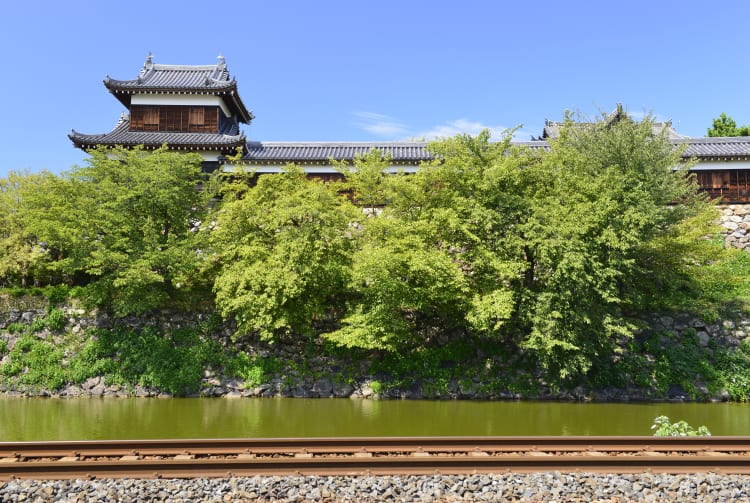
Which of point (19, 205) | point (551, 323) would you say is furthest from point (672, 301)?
point (19, 205)

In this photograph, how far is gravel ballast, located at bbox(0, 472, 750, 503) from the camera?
7.07m

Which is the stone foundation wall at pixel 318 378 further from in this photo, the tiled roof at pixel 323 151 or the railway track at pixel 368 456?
the tiled roof at pixel 323 151

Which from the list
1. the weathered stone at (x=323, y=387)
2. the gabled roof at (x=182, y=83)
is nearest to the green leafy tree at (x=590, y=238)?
the weathered stone at (x=323, y=387)

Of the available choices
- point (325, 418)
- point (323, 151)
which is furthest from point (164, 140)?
point (325, 418)

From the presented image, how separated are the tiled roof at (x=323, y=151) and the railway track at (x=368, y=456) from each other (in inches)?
754

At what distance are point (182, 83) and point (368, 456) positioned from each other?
87.0 ft

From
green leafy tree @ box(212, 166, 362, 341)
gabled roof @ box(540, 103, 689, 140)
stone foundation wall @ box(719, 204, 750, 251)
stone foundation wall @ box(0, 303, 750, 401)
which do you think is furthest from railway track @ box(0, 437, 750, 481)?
stone foundation wall @ box(719, 204, 750, 251)

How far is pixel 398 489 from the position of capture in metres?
7.26

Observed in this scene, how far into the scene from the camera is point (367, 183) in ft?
68.8

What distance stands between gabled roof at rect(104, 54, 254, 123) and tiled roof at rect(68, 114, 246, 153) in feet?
7.53

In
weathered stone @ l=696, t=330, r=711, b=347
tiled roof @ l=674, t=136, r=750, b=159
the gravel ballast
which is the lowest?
the gravel ballast

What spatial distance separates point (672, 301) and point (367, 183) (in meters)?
12.3

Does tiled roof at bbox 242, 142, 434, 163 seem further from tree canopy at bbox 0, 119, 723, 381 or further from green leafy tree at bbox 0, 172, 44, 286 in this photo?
green leafy tree at bbox 0, 172, 44, 286

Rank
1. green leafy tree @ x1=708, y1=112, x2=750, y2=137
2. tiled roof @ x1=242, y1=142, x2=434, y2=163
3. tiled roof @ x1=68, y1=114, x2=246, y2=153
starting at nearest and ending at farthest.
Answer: tiled roof @ x1=68, y1=114, x2=246, y2=153 < tiled roof @ x1=242, y1=142, x2=434, y2=163 < green leafy tree @ x1=708, y1=112, x2=750, y2=137
